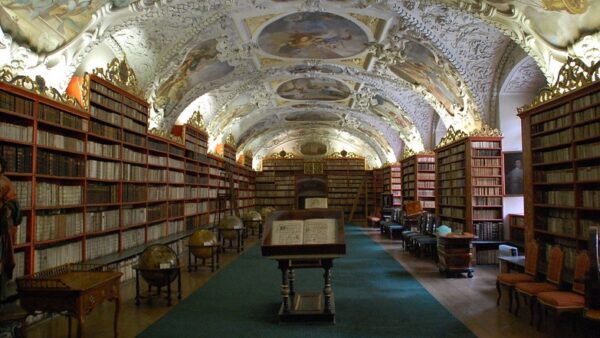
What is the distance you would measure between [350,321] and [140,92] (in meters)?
7.39

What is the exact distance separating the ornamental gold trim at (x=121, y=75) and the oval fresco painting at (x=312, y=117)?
14.5m

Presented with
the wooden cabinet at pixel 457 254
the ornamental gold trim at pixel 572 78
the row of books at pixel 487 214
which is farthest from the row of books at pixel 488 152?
the ornamental gold trim at pixel 572 78

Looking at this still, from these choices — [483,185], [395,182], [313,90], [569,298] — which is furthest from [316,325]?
[395,182]

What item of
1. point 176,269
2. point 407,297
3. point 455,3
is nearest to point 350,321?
point 407,297

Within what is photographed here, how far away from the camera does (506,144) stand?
1198cm

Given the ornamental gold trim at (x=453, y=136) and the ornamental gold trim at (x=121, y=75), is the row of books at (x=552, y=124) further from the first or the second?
the ornamental gold trim at (x=121, y=75)

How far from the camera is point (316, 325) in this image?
244 inches

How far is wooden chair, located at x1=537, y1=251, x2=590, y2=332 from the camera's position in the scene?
5.34m

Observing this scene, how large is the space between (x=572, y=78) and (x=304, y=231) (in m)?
5.03

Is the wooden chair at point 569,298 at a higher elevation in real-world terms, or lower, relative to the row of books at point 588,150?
lower

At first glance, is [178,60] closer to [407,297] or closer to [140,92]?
[140,92]

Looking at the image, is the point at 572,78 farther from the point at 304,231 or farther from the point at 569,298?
the point at 304,231

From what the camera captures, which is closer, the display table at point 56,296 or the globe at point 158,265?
the display table at point 56,296

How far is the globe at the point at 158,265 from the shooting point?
24.1 ft
